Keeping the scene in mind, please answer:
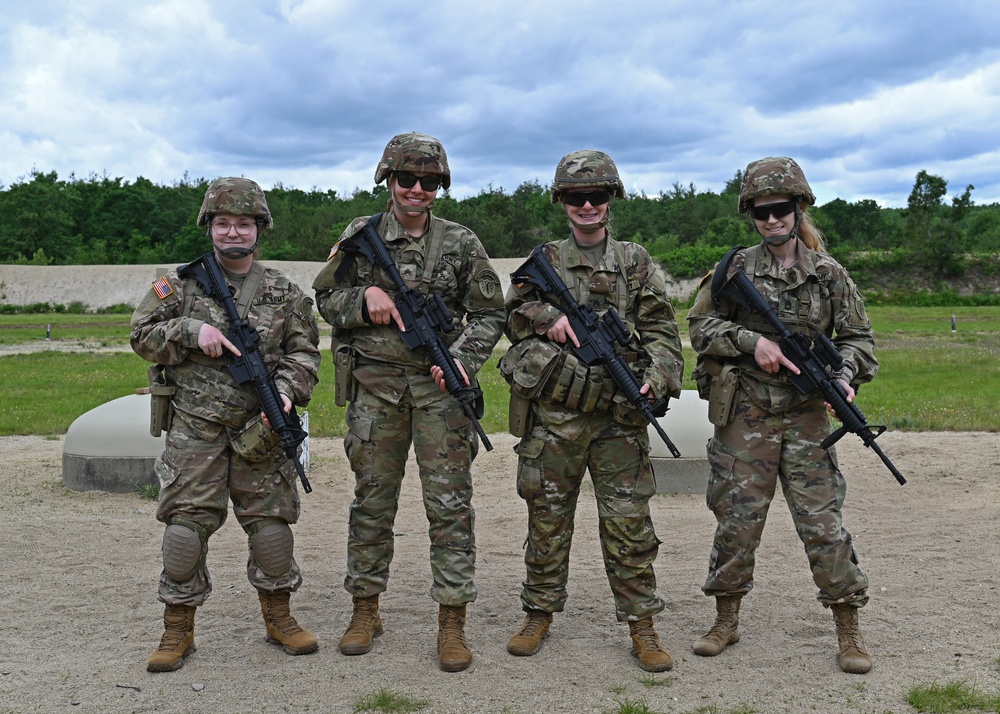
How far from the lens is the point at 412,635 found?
5.30 m

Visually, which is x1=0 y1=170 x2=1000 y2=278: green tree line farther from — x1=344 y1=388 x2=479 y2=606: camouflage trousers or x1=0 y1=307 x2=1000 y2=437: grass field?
x1=344 y1=388 x2=479 y2=606: camouflage trousers

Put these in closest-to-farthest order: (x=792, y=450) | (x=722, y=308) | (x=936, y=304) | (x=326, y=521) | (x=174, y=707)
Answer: (x=174, y=707)
(x=792, y=450)
(x=722, y=308)
(x=326, y=521)
(x=936, y=304)

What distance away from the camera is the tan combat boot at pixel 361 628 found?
16.4 feet

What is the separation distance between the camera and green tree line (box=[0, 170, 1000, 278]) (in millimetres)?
53375

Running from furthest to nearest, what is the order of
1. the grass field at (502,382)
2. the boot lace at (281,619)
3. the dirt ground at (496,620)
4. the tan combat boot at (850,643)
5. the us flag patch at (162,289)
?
the grass field at (502,382)
the boot lace at (281,619)
the us flag patch at (162,289)
the tan combat boot at (850,643)
the dirt ground at (496,620)

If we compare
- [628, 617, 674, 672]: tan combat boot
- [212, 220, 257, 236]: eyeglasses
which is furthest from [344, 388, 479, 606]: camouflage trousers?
[212, 220, 257, 236]: eyeglasses

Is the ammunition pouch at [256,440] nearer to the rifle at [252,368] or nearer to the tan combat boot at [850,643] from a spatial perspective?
the rifle at [252,368]

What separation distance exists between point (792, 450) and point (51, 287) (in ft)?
164

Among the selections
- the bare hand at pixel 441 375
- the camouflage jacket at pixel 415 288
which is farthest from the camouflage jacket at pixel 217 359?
the bare hand at pixel 441 375

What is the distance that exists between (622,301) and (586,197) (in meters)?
0.57

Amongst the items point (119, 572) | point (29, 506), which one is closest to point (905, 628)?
point (119, 572)

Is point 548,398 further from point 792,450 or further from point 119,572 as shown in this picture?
point 119,572

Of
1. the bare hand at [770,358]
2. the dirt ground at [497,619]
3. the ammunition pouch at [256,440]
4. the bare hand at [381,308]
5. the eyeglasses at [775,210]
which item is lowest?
the dirt ground at [497,619]

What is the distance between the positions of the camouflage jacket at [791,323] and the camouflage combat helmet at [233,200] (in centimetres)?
240
